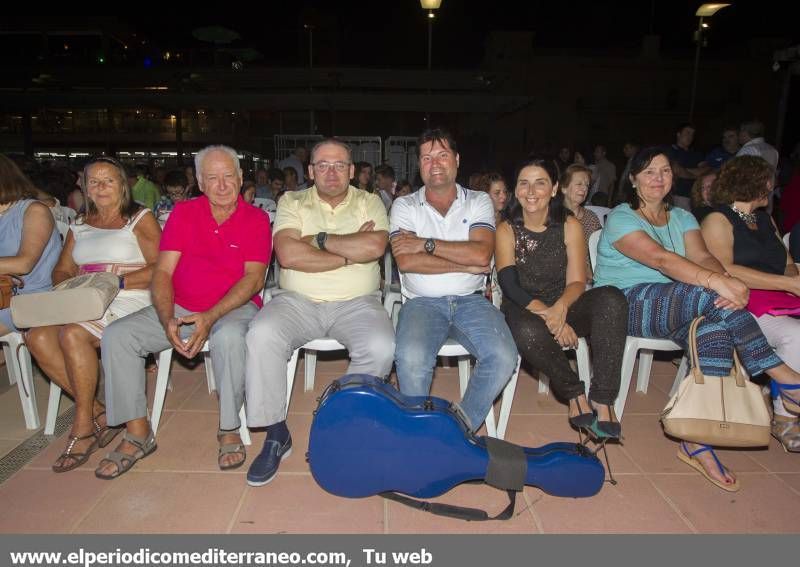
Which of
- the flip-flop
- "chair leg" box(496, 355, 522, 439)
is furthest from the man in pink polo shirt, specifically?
the flip-flop

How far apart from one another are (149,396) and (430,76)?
282 inches

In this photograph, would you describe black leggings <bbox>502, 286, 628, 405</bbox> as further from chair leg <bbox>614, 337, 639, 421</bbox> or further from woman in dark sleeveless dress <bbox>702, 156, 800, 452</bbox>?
woman in dark sleeveless dress <bbox>702, 156, 800, 452</bbox>

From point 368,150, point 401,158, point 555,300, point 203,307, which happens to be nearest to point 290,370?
point 203,307

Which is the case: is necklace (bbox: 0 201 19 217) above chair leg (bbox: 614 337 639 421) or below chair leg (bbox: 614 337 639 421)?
above

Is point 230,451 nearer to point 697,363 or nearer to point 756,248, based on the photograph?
point 697,363

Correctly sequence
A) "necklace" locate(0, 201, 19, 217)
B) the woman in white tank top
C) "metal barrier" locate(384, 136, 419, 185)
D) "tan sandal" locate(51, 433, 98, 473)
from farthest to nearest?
1. "metal barrier" locate(384, 136, 419, 185)
2. "necklace" locate(0, 201, 19, 217)
3. the woman in white tank top
4. "tan sandal" locate(51, 433, 98, 473)

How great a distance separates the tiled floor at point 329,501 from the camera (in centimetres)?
189

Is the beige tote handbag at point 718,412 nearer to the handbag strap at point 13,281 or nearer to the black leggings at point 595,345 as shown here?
the black leggings at point 595,345

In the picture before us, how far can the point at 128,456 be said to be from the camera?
2236 mm

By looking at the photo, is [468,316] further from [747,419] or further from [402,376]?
[747,419]

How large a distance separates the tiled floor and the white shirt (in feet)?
2.78

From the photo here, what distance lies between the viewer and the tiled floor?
189cm

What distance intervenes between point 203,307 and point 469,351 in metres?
1.34
